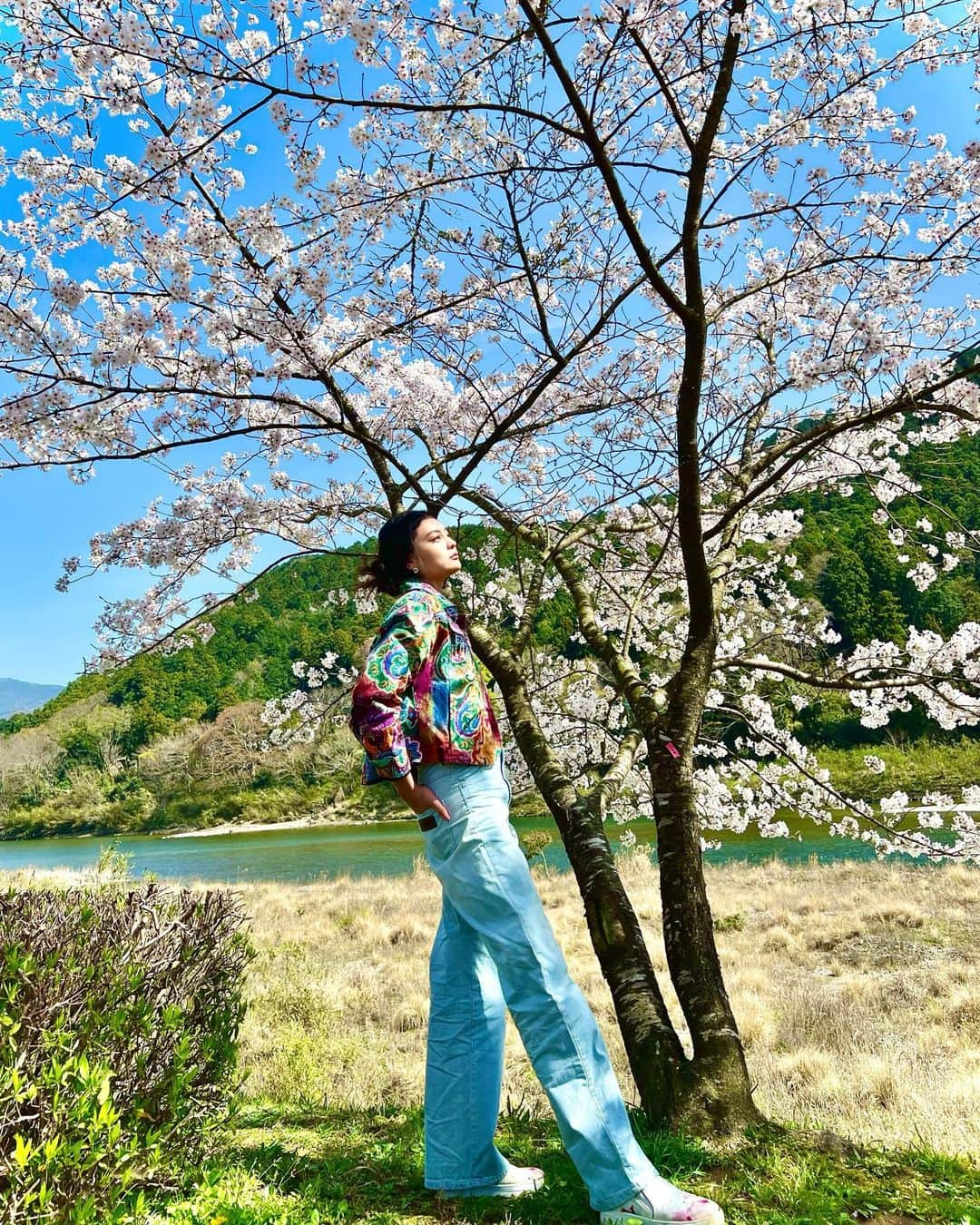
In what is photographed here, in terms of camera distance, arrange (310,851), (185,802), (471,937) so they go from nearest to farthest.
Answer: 1. (471,937)
2. (310,851)
3. (185,802)

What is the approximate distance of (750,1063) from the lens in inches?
188

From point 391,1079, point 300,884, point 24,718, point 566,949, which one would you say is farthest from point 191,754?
point 391,1079

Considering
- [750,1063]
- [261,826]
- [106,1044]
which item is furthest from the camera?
[261,826]

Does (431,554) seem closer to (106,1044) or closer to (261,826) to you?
(106,1044)

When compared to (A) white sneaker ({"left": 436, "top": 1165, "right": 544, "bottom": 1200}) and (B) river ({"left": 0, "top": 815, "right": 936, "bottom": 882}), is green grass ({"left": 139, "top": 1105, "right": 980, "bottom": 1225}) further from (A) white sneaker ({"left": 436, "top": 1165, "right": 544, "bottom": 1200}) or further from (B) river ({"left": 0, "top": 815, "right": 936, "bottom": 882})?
(B) river ({"left": 0, "top": 815, "right": 936, "bottom": 882})

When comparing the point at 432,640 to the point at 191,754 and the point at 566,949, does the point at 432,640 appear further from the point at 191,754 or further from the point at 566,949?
the point at 191,754

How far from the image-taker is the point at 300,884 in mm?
16078

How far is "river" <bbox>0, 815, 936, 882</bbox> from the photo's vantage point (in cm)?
1725

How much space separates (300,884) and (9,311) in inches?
606

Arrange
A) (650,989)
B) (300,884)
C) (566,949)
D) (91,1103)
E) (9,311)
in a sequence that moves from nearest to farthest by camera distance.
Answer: (91,1103), (9,311), (650,989), (566,949), (300,884)

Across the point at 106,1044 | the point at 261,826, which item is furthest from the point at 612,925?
the point at 261,826

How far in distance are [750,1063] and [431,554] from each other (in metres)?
4.37

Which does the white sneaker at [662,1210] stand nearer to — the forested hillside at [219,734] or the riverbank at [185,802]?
the forested hillside at [219,734]

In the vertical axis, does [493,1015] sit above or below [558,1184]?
above
